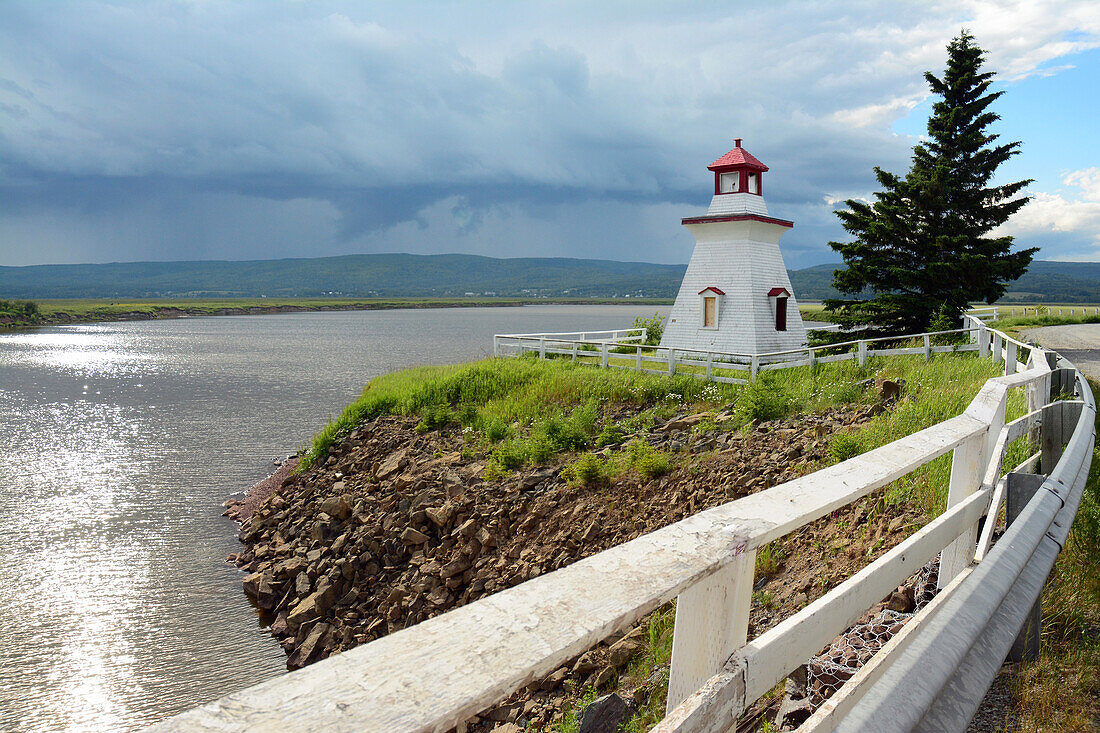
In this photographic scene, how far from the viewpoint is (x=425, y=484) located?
52.2 feet

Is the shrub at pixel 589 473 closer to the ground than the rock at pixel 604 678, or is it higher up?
higher up

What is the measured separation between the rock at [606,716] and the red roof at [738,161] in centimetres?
2334

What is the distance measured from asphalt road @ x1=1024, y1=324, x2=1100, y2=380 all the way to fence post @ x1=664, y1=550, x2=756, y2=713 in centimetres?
1602

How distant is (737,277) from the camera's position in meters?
25.5

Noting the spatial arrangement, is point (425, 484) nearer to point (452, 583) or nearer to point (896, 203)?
point (452, 583)

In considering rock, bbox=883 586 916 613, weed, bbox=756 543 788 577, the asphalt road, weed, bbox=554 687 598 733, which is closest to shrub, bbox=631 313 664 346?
the asphalt road

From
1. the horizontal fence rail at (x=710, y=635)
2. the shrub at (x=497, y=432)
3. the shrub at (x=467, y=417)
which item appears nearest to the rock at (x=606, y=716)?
the horizontal fence rail at (x=710, y=635)

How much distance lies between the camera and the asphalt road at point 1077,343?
55.1 feet

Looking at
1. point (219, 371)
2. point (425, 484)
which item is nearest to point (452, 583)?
point (425, 484)

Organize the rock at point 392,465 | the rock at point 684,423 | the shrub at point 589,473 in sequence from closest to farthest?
the shrub at point 589,473 < the rock at point 684,423 < the rock at point 392,465

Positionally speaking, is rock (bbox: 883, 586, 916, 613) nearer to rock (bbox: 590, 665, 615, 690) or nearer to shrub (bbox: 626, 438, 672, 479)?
rock (bbox: 590, 665, 615, 690)

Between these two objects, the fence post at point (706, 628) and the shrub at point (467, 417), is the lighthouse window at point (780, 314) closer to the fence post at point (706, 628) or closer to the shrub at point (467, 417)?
the shrub at point (467, 417)

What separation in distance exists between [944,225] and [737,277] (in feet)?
21.9

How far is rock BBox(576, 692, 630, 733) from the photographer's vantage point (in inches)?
219
